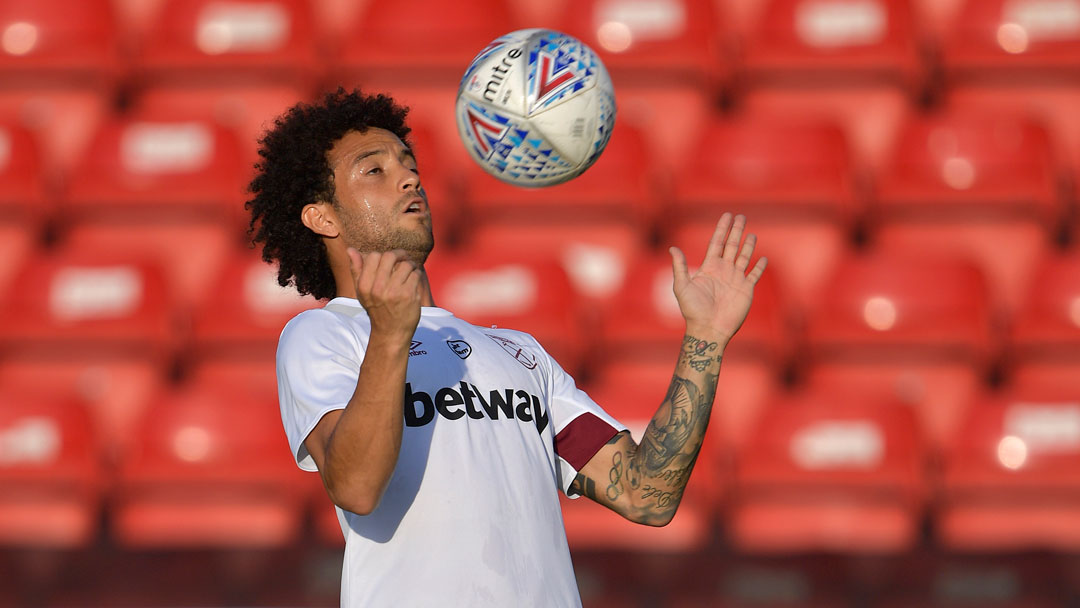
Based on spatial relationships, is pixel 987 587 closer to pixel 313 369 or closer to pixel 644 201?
pixel 644 201

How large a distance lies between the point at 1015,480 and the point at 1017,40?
2633 mm

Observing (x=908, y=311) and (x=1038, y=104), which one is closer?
(x=908, y=311)

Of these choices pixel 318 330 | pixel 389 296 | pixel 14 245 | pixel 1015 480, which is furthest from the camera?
pixel 14 245

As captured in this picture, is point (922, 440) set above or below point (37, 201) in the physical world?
below

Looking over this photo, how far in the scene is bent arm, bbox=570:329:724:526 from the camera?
278 centimetres

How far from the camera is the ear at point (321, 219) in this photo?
2879 millimetres

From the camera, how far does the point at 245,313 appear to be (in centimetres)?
637

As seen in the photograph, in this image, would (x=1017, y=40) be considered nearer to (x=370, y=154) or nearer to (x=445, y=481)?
(x=370, y=154)

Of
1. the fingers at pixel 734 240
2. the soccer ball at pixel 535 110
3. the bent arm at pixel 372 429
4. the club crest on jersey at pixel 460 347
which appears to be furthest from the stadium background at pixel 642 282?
the bent arm at pixel 372 429

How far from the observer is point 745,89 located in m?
7.23

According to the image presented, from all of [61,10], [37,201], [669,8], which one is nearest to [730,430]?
[669,8]

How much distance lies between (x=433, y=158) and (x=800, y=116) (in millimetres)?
2023

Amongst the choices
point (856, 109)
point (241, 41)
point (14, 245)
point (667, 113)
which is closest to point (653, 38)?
point (667, 113)

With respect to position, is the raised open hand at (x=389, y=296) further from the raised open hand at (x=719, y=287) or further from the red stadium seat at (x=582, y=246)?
the red stadium seat at (x=582, y=246)
